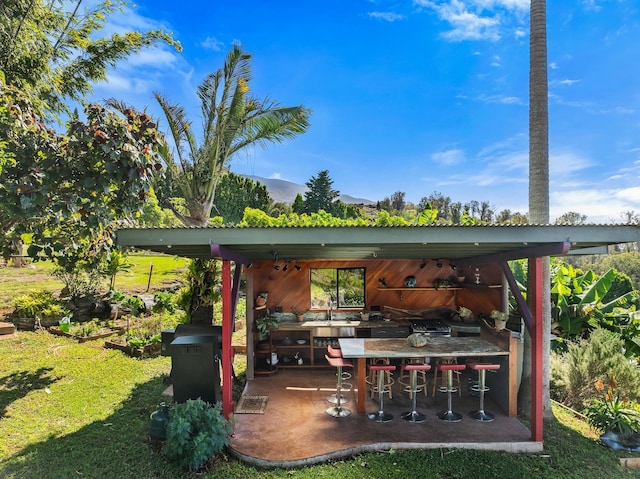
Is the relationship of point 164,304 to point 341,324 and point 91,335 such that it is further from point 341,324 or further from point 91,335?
point 341,324

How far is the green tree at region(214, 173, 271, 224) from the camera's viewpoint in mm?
38594

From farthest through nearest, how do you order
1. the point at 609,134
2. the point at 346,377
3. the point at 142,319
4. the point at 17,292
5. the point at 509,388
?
the point at 609,134 → the point at 17,292 → the point at 142,319 → the point at 346,377 → the point at 509,388

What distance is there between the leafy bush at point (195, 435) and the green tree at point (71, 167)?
3.08m

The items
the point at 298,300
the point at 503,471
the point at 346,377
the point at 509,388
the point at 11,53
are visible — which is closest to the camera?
the point at 503,471

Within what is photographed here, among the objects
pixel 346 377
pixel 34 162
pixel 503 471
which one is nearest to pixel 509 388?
pixel 503 471

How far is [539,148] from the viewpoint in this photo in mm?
6449

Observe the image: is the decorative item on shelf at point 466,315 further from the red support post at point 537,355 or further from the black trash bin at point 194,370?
the black trash bin at point 194,370

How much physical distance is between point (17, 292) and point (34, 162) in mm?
12212

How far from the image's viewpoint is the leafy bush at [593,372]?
22.0ft

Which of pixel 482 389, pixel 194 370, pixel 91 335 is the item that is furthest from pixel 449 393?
pixel 91 335

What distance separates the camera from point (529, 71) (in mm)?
6625

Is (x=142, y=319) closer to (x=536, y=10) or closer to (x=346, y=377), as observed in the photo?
(x=346, y=377)

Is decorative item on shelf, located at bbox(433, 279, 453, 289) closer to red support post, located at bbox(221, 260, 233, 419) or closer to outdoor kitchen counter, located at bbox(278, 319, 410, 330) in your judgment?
outdoor kitchen counter, located at bbox(278, 319, 410, 330)

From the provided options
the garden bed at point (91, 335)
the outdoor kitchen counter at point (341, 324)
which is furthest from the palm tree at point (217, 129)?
the outdoor kitchen counter at point (341, 324)
